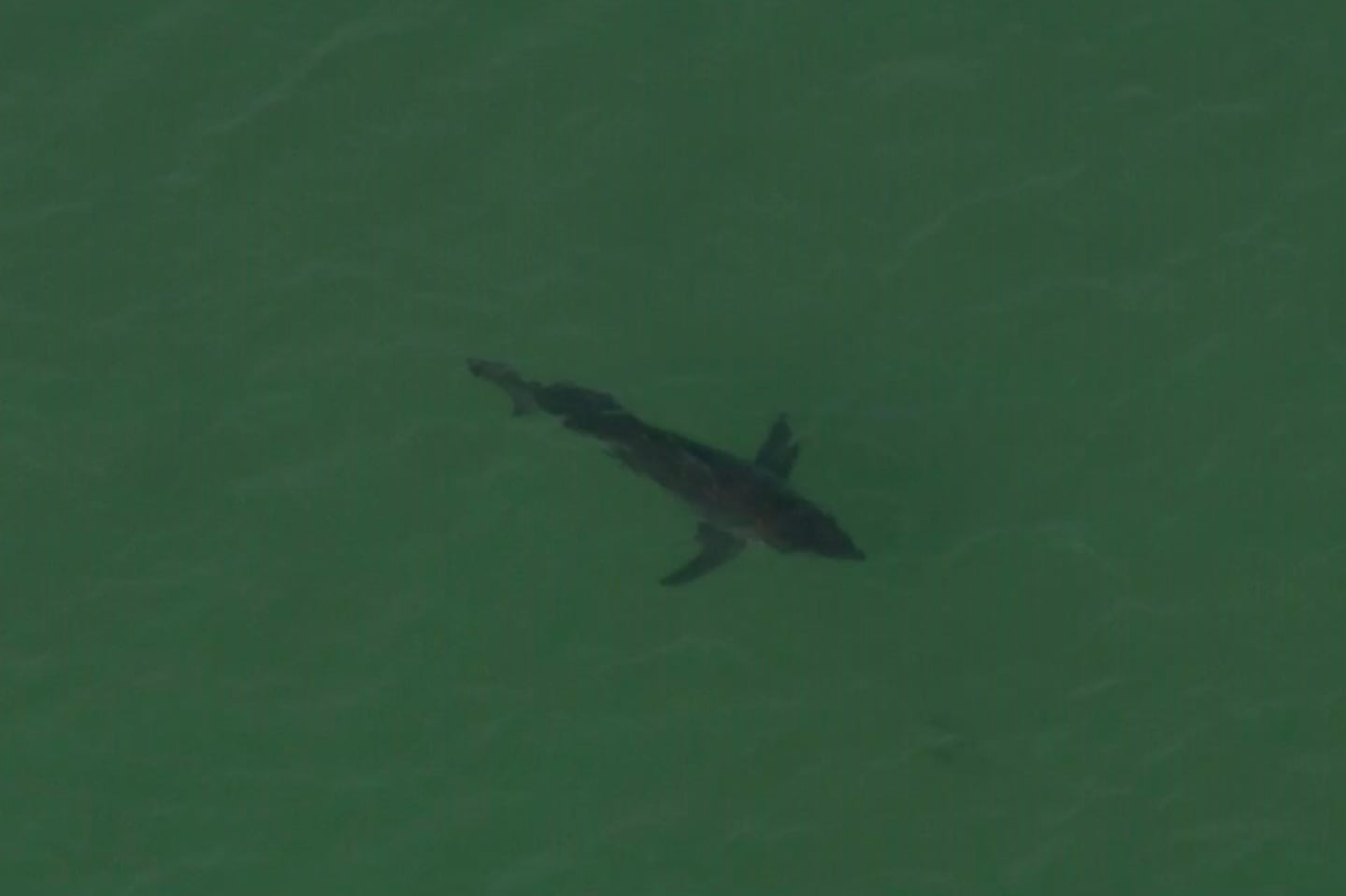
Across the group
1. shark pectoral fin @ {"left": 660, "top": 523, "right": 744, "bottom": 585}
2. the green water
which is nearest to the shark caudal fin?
the green water

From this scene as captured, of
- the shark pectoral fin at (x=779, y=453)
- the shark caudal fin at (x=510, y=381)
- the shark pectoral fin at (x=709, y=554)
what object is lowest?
the shark pectoral fin at (x=709, y=554)

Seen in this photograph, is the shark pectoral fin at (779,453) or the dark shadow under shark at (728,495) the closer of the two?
the dark shadow under shark at (728,495)

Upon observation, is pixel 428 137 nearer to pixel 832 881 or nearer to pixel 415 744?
pixel 415 744

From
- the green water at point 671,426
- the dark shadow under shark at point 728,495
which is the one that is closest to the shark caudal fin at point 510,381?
the green water at point 671,426

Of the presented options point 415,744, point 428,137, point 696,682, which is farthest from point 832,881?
point 428,137

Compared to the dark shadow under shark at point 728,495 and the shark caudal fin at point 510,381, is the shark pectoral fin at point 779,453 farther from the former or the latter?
the shark caudal fin at point 510,381

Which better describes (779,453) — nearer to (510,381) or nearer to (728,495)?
(728,495)

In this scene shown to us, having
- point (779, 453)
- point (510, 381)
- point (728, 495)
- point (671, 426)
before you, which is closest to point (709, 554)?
point (728, 495)
